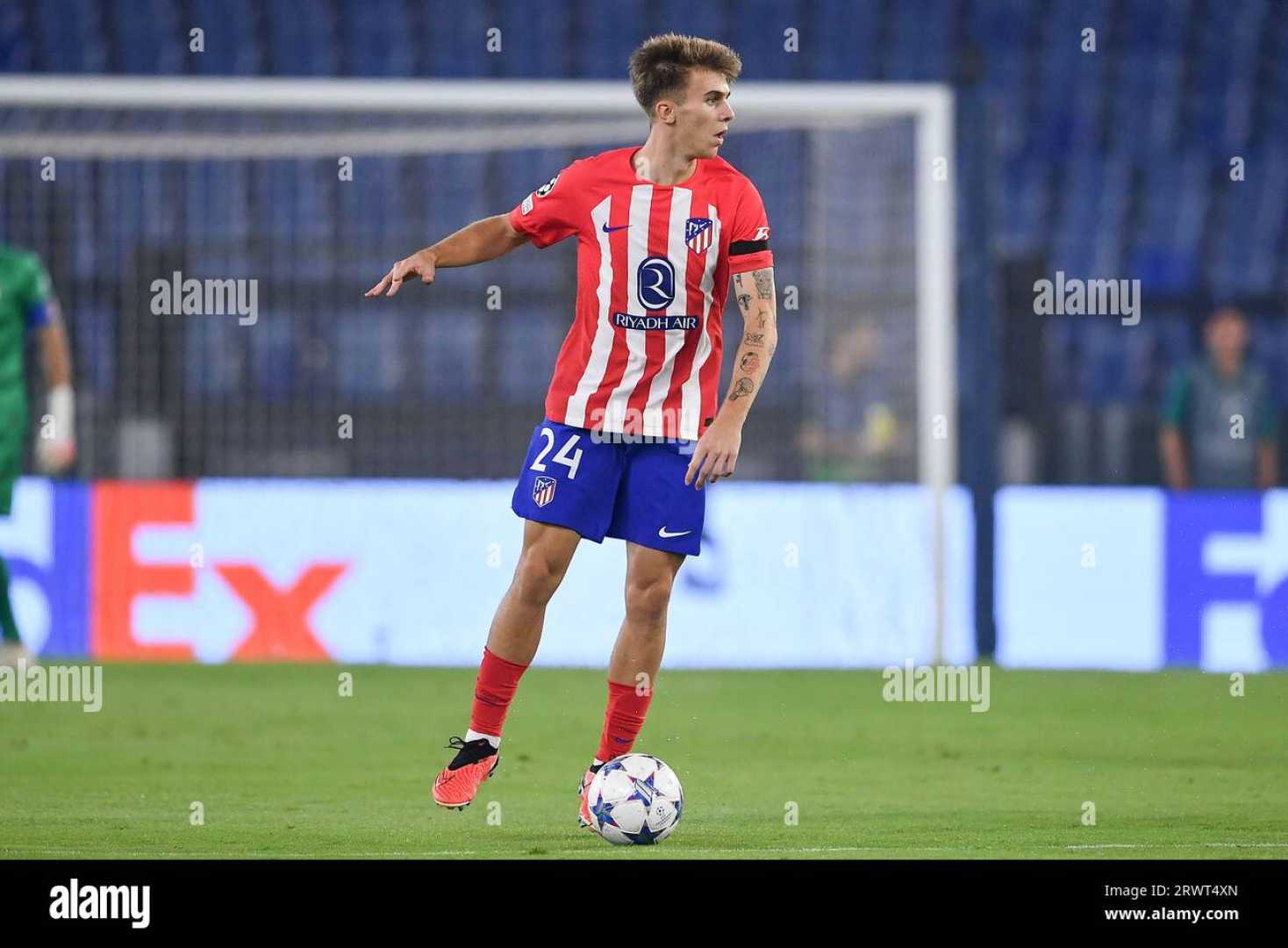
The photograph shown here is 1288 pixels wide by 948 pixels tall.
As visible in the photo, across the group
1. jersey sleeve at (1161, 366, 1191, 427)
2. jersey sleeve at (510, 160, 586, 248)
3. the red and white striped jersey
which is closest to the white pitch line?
the red and white striped jersey

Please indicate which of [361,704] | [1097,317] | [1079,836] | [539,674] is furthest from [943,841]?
[1097,317]

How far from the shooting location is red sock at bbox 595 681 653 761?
5.38 metres

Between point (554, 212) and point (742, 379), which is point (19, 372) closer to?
point (554, 212)

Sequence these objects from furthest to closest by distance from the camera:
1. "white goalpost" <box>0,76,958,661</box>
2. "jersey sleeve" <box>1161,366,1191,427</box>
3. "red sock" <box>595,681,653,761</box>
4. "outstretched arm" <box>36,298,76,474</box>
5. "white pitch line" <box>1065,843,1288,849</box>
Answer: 1. "jersey sleeve" <box>1161,366,1191,427</box>
2. "white goalpost" <box>0,76,958,661</box>
3. "outstretched arm" <box>36,298,76,474</box>
4. "red sock" <box>595,681,653,761</box>
5. "white pitch line" <box>1065,843,1288,849</box>

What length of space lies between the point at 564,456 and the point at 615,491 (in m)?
0.15

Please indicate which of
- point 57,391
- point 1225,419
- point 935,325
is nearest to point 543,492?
point 57,391

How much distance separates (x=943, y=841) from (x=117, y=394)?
6642 millimetres

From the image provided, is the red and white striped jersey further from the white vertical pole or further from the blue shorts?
the white vertical pole

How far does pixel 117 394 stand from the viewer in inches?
416

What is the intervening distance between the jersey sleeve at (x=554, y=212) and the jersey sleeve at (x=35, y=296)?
12.6 feet

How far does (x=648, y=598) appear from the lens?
5277 mm

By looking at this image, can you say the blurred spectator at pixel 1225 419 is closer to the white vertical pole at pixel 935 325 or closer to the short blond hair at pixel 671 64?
the white vertical pole at pixel 935 325

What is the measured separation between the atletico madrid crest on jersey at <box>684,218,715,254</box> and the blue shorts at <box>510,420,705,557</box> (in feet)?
1.63

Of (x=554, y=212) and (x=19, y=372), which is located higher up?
(x=19, y=372)
